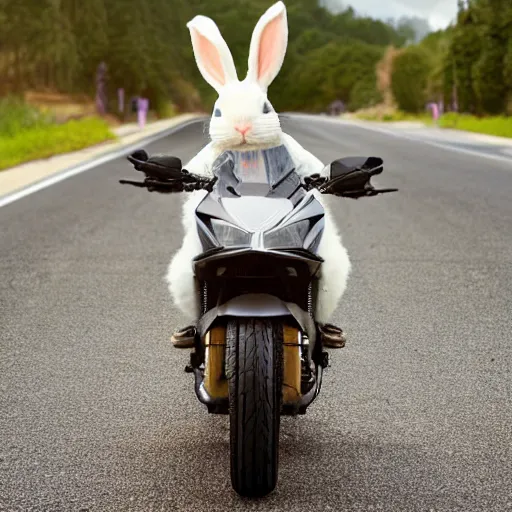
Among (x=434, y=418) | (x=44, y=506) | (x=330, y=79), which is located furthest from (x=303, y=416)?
(x=330, y=79)

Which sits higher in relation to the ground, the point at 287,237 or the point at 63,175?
the point at 287,237

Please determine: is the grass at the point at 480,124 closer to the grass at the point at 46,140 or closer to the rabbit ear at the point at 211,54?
the grass at the point at 46,140

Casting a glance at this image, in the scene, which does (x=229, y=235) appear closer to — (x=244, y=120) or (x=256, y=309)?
(x=256, y=309)

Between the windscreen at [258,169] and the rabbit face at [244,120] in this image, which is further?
the rabbit face at [244,120]

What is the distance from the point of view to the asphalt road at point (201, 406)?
408cm

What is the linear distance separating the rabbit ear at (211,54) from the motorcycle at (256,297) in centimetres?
64

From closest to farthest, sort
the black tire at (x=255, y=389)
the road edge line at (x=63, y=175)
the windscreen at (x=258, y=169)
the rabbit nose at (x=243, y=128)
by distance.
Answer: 1. the black tire at (x=255, y=389)
2. the windscreen at (x=258, y=169)
3. the rabbit nose at (x=243, y=128)
4. the road edge line at (x=63, y=175)

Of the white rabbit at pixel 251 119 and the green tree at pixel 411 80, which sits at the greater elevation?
the white rabbit at pixel 251 119

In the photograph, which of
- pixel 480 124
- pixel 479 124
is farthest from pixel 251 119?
pixel 479 124

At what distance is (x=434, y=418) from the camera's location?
4957 mm

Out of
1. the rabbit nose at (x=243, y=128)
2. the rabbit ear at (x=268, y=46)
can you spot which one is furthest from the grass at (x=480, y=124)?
the rabbit nose at (x=243, y=128)

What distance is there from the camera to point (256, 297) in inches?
150

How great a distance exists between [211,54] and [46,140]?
746 inches

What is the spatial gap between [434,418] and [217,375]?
1315mm
